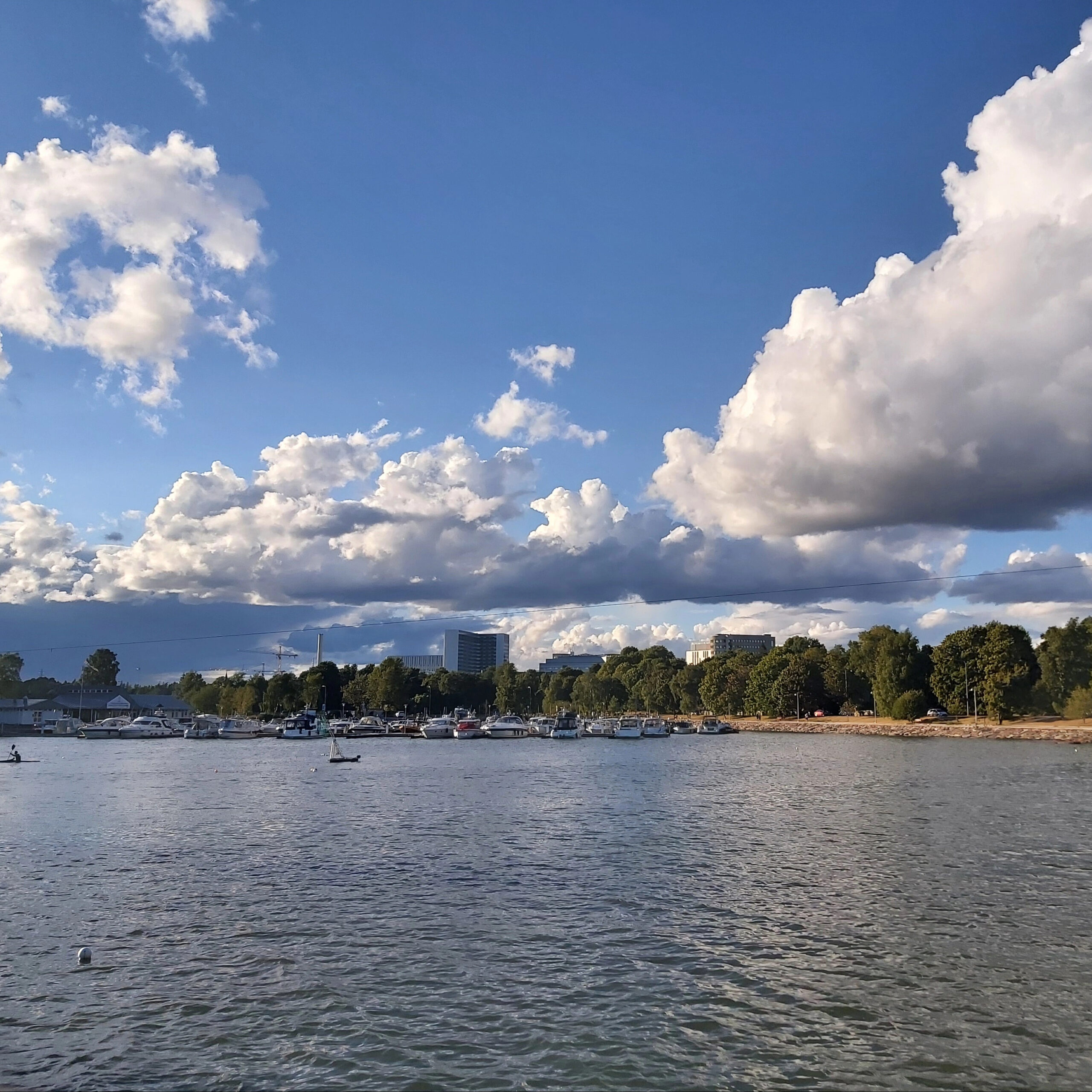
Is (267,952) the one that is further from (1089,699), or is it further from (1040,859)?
(1089,699)

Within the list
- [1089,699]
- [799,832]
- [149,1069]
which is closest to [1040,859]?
[799,832]

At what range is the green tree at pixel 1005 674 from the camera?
592 feet

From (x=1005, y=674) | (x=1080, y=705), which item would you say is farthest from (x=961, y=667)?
(x=1080, y=705)

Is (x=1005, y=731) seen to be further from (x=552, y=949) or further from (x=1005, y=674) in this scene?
(x=552, y=949)

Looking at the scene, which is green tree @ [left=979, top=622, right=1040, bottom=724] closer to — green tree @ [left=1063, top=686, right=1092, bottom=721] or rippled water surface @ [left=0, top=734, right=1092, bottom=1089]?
green tree @ [left=1063, top=686, right=1092, bottom=721]

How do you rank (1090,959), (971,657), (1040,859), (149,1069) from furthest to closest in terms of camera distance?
(971,657) < (1040,859) < (1090,959) < (149,1069)

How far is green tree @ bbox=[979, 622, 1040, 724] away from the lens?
7106 inches

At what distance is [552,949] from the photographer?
27016 millimetres

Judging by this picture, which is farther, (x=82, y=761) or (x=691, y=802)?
(x=82, y=761)

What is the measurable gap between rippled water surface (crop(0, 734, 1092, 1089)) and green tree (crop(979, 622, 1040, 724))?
131380 mm

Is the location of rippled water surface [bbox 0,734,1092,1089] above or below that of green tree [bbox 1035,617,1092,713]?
below

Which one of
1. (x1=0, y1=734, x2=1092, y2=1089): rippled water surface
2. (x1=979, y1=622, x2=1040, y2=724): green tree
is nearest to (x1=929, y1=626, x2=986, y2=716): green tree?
(x1=979, y1=622, x2=1040, y2=724): green tree

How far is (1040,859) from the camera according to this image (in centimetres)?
4116

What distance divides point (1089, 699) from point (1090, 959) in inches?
6684
